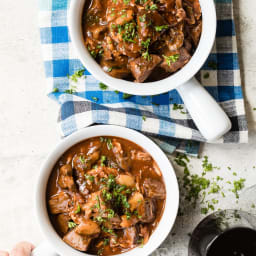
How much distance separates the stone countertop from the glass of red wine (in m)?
0.18

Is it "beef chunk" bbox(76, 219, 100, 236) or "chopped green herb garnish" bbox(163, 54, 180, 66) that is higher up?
"chopped green herb garnish" bbox(163, 54, 180, 66)

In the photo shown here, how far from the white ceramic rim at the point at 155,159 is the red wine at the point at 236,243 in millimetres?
356

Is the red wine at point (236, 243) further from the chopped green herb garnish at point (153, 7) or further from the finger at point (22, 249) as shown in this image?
the chopped green herb garnish at point (153, 7)

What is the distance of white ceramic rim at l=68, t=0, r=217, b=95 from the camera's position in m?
2.41

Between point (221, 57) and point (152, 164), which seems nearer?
point (152, 164)

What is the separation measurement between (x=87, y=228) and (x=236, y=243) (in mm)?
1046

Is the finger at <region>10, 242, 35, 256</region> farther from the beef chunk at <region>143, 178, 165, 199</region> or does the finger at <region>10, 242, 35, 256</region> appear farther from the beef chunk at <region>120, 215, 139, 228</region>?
the beef chunk at <region>143, 178, 165, 199</region>

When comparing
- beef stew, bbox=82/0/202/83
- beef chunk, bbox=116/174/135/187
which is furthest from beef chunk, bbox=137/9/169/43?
beef chunk, bbox=116/174/135/187

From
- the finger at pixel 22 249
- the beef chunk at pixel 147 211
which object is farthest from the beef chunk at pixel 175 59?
the finger at pixel 22 249

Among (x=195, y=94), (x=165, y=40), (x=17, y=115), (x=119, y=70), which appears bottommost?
(x=17, y=115)

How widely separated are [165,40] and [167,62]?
5.4 inches

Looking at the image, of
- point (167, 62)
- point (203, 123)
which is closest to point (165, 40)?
point (167, 62)

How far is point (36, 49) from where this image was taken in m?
3.19

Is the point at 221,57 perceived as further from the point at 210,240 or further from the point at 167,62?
the point at 210,240
